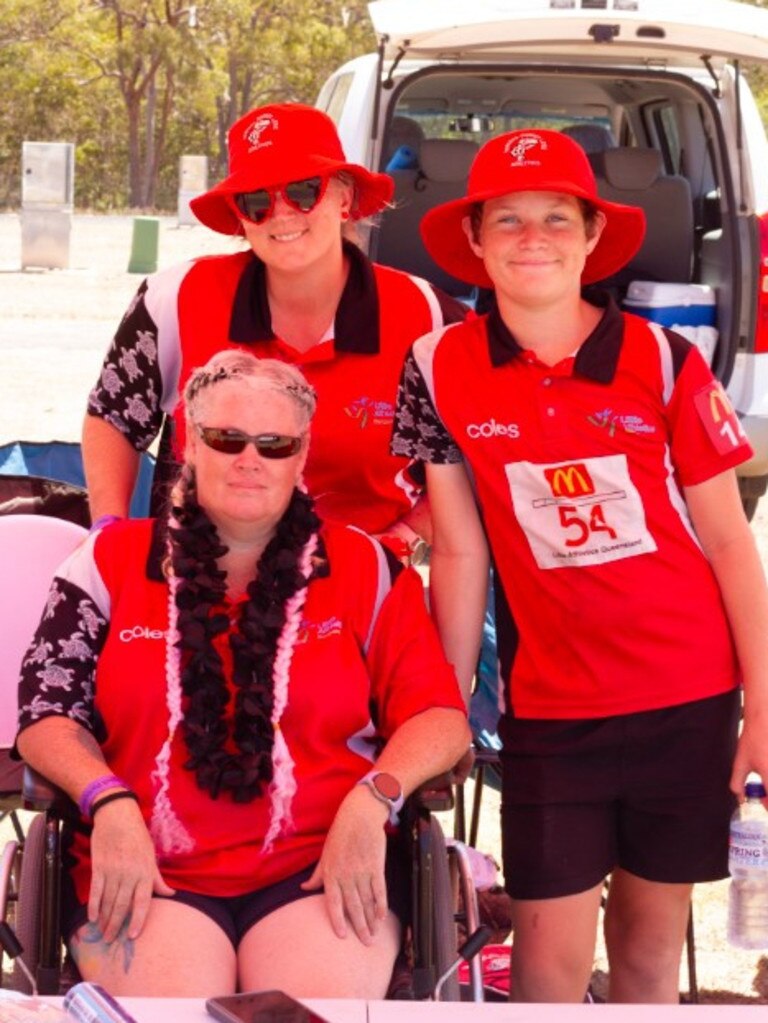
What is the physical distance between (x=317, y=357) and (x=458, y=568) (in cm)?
54

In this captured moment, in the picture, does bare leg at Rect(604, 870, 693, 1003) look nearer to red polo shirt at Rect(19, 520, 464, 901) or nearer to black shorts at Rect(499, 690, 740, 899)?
black shorts at Rect(499, 690, 740, 899)

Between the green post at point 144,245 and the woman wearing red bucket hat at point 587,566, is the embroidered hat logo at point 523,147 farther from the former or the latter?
the green post at point 144,245

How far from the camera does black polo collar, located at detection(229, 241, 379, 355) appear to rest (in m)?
3.14

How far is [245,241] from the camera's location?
3.35 metres

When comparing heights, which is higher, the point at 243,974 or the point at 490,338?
the point at 490,338

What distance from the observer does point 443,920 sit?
2.51 meters

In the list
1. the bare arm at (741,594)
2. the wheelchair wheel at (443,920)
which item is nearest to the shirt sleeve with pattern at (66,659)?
the wheelchair wheel at (443,920)

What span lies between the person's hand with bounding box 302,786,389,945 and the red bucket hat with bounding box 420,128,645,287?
0.92 m

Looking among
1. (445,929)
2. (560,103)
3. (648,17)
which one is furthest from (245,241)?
(560,103)

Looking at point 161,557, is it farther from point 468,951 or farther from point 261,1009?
point 261,1009

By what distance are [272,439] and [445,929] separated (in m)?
0.75

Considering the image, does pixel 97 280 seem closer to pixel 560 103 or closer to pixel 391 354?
pixel 560 103

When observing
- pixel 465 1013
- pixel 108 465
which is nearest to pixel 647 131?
pixel 108 465

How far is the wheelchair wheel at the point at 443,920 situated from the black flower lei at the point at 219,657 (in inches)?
10.6
